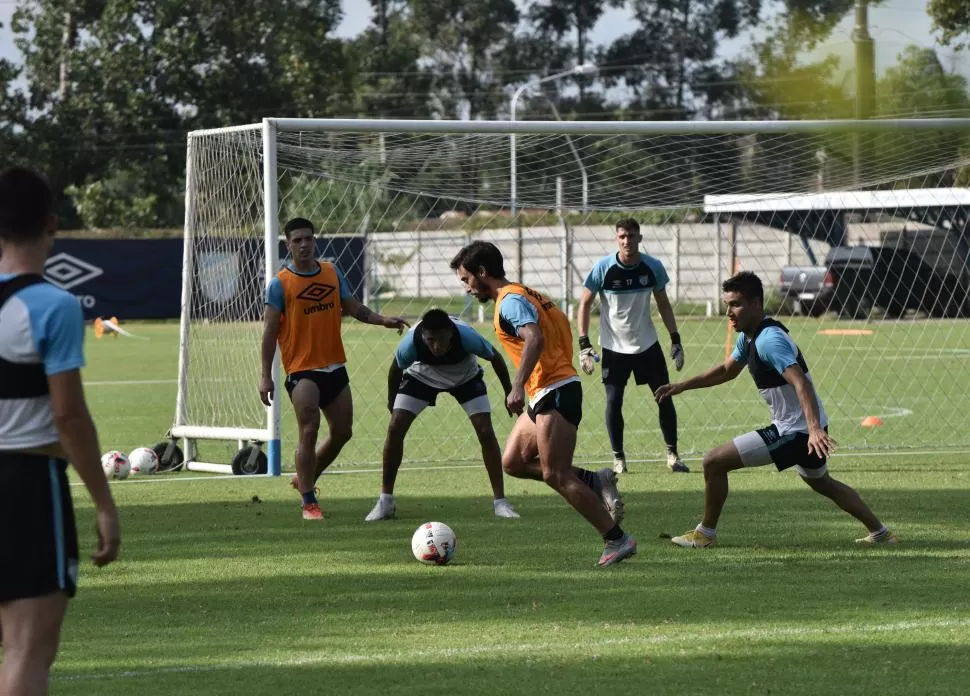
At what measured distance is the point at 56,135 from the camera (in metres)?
49.1

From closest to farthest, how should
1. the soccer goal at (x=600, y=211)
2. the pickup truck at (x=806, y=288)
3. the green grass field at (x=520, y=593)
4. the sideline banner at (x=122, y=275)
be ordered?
the green grass field at (x=520, y=593) → the soccer goal at (x=600, y=211) → the pickup truck at (x=806, y=288) → the sideline banner at (x=122, y=275)

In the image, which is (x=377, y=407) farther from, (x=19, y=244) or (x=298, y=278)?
(x=19, y=244)

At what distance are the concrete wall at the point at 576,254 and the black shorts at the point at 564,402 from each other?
18827 millimetres

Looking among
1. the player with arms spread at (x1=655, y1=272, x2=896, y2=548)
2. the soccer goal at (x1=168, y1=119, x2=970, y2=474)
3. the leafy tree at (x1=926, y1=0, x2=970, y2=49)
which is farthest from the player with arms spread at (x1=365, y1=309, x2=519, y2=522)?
the leafy tree at (x1=926, y1=0, x2=970, y2=49)

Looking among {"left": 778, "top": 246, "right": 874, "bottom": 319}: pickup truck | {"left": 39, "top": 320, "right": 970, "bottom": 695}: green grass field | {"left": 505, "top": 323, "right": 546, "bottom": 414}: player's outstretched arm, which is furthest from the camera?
{"left": 778, "top": 246, "right": 874, "bottom": 319}: pickup truck

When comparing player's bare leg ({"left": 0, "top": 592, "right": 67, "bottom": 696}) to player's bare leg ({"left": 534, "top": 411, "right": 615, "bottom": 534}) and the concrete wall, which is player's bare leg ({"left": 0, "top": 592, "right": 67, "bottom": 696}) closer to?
player's bare leg ({"left": 534, "top": 411, "right": 615, "bottom": 534})

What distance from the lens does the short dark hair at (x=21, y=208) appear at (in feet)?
13.2

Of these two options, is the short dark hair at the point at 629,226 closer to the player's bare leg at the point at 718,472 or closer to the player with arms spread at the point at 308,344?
the player with arms spread at the point at 308,344

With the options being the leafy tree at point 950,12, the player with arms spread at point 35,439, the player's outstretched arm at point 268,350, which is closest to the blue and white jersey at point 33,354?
the player with arms spread at point 35,439

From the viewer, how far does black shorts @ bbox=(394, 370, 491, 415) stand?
9.82 m

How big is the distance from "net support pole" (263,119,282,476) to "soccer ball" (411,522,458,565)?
12.6ft

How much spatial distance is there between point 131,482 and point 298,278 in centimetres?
297

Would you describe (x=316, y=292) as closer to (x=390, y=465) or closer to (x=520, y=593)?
(x=390, y=465)

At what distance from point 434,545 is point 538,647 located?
1987mm
